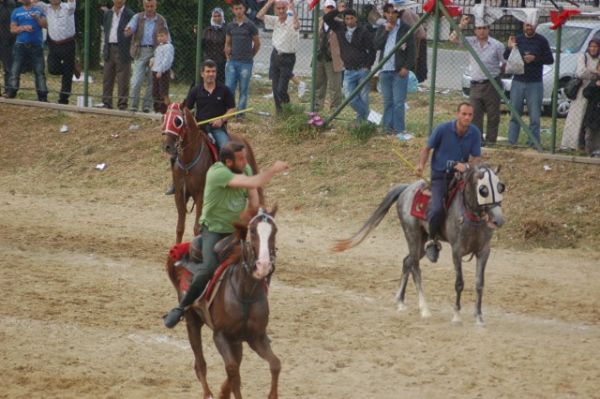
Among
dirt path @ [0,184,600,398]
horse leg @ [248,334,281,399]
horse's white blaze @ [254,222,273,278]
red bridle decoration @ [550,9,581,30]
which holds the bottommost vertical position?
dirt path @ [0,184,600,398]

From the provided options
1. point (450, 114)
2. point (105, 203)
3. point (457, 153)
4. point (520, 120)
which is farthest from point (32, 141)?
point (457, 153)

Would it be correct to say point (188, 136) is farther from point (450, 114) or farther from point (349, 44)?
Answer: point (450, 114)

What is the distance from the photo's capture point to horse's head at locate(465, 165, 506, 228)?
13.3 m

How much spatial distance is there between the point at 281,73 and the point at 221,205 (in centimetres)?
1224

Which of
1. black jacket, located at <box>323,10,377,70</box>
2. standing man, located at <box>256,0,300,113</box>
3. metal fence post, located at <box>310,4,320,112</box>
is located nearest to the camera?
black jacket, located at <box>323,10,377,70</box>

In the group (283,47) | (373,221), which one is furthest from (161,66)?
(373,221)

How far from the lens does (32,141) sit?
2417 centimetres

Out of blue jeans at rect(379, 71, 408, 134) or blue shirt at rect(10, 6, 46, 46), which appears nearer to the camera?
blue jeans at rect(379, 71, 408, 134)

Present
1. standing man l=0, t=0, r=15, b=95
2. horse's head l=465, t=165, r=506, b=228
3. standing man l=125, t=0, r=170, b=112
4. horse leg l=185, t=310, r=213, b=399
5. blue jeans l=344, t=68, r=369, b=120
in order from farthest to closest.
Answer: standing man l=0, t=0, r=15, b=95, standing man l=125, t=0, r=170, b=112, blue jeans l=344, t=68, r=369, b=120, horse's head l=465, t=165, r=506, b=228, horse leg l=185, t=310, r=213, b=399

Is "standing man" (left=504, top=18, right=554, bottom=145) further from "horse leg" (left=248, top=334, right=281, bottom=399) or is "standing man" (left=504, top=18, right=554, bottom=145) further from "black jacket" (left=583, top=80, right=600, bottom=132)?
"horse leg" (left=248, top=334, right=281, bottom=399)

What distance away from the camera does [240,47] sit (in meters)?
22.4

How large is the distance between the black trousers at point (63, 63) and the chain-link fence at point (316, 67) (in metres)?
0.02

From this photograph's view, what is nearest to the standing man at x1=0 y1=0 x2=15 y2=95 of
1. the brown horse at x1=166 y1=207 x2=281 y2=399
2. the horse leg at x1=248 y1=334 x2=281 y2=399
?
the brown horse at x1=166 y1=207 x2=281 y2=399

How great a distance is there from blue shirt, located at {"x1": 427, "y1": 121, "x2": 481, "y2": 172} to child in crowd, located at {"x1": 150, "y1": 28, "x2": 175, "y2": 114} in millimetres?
9525
